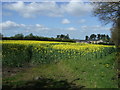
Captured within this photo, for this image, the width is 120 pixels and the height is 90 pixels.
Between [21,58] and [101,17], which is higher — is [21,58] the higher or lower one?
the lower one

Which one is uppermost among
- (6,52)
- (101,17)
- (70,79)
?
(101,17)

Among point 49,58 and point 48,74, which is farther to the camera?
point 49,58

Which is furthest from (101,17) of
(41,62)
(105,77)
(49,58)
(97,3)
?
(105,77)

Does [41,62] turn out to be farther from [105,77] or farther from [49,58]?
[105,77]

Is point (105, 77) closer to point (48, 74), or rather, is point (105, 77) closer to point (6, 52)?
point (48, 74)

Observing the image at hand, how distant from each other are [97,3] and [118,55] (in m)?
4.66

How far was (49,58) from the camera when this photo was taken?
265 inches

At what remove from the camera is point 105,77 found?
4.32 meters

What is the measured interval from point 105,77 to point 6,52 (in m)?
4.00

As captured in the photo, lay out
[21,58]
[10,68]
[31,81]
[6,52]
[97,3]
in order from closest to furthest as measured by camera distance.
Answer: [31,81] < [10,68] < [21,58] < [6,52] < [97,3]

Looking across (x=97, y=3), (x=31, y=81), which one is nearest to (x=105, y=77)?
(x=31, y=81)

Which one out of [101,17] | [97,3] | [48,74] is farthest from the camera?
[101,17]

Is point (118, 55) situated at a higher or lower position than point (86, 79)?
higher

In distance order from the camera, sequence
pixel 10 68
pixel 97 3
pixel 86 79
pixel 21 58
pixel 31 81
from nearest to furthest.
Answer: pixel 31 81
pixel 86 79
pixel 10 68
pixel 21 58
pixel 97 3
